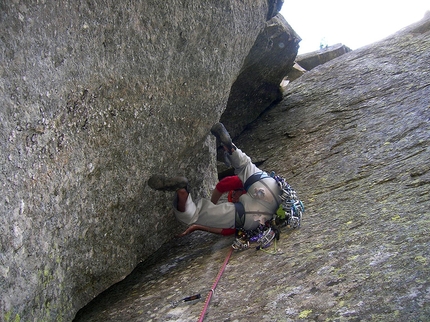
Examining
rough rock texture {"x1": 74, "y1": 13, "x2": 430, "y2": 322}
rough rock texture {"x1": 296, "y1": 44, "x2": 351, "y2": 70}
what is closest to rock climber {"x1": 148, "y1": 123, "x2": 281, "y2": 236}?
rough rock texture {"x1": 74, "y1": 13, "x2": 430, "y2": 322}

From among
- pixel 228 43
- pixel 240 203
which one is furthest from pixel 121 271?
pixel 228 43

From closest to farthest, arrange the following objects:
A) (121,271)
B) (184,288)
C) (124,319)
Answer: (124,319) → (184,288) → (121,271)

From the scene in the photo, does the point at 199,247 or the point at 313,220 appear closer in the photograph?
the point at 313,220

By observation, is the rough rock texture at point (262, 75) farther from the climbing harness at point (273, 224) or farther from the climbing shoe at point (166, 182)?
the climbing shoe at point (166, 182)

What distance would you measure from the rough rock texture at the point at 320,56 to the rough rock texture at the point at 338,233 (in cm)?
519

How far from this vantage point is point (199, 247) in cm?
636

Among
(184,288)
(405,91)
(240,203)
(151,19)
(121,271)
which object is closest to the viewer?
(184,288)

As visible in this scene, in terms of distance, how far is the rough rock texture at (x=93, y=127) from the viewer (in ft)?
11.9

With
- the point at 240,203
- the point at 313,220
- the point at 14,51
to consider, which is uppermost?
the point at 14,51

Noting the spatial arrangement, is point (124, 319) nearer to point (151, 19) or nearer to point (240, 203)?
point (240, 203)

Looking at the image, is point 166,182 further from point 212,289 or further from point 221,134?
point 212,289

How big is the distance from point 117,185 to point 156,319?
1825 millimetres

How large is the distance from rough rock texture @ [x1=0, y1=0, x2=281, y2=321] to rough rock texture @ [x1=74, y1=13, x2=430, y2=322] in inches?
29.5

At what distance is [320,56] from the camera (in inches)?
627
